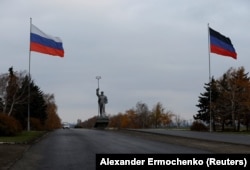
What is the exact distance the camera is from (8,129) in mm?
35969

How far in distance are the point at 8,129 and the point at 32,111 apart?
48082 millimetres

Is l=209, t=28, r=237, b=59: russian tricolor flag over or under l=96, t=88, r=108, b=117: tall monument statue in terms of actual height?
over

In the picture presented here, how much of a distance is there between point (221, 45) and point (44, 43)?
1883cm

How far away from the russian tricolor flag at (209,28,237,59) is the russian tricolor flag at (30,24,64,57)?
1632 centimetres

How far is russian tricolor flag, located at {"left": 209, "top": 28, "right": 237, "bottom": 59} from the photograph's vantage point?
5247 centimetres

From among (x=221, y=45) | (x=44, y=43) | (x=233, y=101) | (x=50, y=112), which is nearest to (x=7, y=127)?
(x=44, y=43)

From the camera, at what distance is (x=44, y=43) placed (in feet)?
159

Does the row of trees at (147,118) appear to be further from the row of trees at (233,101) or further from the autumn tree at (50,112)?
the row of trees at (233,101)

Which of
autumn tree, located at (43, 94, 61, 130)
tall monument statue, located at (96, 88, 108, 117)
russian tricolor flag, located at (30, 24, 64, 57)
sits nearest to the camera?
russian tricolor flag, located at (30, 24, 64, 57)

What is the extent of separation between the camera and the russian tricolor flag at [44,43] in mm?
47656

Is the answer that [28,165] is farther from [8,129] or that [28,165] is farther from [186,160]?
[8,129]

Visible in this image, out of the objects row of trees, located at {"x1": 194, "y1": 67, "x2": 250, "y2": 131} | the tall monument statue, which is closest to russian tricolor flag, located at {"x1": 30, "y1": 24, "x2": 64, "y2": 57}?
the tall monument statue

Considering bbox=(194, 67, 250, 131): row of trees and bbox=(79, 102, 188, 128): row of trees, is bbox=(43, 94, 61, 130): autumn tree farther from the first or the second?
bbox=(194, 67, 250, 131): row of trees

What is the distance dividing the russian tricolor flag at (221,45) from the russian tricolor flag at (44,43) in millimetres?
16324
